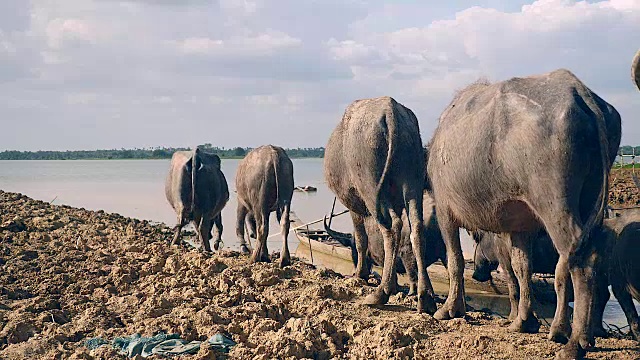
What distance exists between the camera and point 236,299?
7539mm

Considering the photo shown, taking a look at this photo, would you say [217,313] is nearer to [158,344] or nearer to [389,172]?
[158,344]

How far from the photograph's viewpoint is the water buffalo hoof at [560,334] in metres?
5.75

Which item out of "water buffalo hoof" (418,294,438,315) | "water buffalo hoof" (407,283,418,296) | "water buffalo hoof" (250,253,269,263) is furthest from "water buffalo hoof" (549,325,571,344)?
"water buffalo hoof" (250,253,269,263)

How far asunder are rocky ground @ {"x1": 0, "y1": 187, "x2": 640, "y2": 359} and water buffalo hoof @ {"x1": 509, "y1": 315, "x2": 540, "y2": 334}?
0.17 metres

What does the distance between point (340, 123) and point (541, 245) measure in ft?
10.2

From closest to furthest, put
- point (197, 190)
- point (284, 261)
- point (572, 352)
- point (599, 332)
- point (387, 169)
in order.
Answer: point (572, 352), point (599, 332), point (387, 169), point (284, 261), point (197, 190)

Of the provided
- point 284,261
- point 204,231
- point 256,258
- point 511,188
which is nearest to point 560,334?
point 511,188

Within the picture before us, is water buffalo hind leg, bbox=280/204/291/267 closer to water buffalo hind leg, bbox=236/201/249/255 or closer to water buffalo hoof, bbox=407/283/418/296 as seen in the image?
water buffalo hind leg, bbox=236/201/249/255

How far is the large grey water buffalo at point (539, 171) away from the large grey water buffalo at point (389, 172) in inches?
38.4

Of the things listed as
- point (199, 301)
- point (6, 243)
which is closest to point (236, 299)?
point (199, 301)

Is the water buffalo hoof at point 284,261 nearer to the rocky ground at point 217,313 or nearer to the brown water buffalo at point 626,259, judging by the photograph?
the rocky ground at point 217,313

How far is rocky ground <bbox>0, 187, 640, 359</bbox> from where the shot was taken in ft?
19.2

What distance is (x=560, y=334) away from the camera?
5754 mm

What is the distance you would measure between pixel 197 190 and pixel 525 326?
24.6ft
